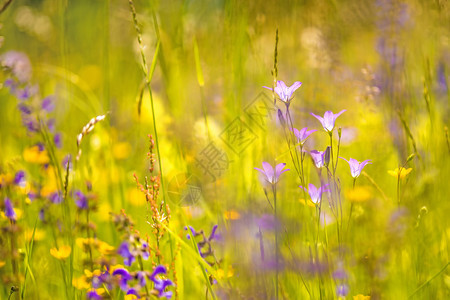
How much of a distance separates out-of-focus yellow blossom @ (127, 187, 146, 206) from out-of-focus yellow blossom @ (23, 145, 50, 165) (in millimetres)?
263

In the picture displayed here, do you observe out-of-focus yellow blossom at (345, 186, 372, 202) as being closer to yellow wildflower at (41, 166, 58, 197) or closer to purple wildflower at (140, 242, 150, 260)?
purple wildflower at (140, 242, 150, 260)

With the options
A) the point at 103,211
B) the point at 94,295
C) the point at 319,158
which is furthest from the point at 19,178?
the point at 319,158

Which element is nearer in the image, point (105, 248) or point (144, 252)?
point (144, 252)

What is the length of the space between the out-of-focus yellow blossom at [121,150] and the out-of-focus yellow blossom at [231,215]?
69 cm

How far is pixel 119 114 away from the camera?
1.93m

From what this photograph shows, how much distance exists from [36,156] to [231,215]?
2.45ft

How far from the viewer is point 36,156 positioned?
149 centimetres

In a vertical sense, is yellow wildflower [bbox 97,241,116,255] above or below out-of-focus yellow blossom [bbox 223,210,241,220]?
below

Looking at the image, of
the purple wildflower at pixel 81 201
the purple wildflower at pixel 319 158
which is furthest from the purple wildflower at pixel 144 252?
the purple wildflower at pixel 81 201

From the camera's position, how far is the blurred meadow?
2.75 ft

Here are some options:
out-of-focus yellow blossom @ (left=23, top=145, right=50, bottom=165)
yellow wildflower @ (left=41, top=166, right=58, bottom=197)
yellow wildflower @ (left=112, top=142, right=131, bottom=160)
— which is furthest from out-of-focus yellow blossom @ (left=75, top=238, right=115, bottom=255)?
yellow wildflower @ (left=112, top=142, right=131, bottom=160)

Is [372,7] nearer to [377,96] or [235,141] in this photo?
[377,96]

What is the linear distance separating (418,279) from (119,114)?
1336mm

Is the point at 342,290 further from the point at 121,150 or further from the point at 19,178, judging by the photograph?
the point at 121,150
